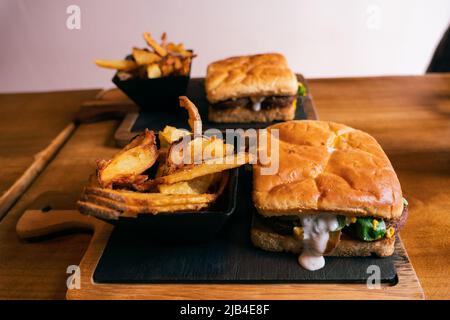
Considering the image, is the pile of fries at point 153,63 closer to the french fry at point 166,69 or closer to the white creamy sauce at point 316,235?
the french fry at point 166,69

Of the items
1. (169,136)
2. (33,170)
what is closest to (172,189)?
(169,136)

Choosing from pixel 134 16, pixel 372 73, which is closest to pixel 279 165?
pixel 134 16

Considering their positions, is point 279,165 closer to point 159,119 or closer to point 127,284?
point 127,284

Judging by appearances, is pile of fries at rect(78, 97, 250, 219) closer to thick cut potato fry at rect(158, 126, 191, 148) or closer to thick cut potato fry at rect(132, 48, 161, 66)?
thick cut potato fry at rect(158, 126, 191, 148)

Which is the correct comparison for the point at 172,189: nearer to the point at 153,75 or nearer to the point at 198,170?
the point at 198,170

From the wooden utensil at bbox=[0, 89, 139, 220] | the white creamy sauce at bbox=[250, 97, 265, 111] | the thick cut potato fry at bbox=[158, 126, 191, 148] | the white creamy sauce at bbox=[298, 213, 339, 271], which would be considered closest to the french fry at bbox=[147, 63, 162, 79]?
the wooden utensil at bbox=[0, 89, 139, 220]

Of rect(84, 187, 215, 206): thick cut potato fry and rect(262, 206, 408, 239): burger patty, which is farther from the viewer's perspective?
rect(262, 206, 408, 239): burger patty
